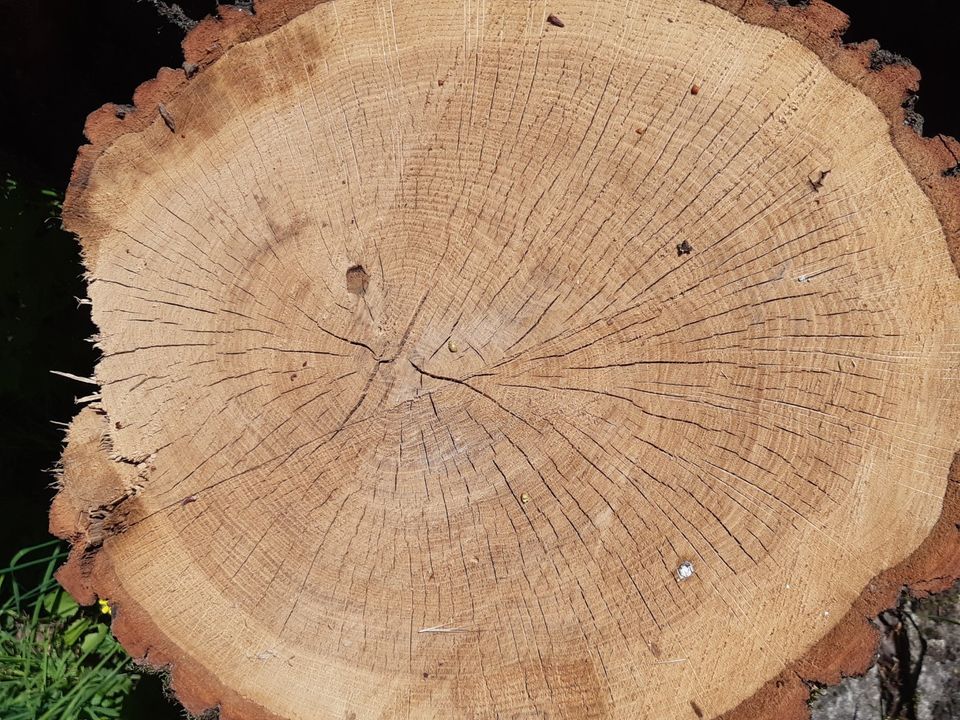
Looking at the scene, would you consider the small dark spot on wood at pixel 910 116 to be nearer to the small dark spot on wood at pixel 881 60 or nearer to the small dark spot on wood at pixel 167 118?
the small dark spot on wood at pixel 881 60

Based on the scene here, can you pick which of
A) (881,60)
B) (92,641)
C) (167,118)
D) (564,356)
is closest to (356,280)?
(564,356)

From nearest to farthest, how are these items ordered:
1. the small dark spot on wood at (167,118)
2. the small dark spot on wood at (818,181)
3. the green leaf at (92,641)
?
the small dark spot on wood at (818,181)
the small dark spot on wood at (167,118)
the green leaf at (92,641)

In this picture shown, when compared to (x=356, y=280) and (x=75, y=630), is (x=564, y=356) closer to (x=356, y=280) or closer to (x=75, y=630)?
(x=356, y=280)

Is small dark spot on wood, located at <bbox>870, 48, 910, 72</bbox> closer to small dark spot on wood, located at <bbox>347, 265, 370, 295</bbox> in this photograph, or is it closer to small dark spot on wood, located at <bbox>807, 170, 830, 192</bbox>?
small dark spot on wood, located at <bbox>807, 170, 830, 192</bbox>

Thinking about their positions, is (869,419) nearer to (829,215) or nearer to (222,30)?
(829,215)

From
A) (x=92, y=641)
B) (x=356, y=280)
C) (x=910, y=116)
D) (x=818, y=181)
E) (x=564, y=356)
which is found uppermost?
(x=910, y=116)

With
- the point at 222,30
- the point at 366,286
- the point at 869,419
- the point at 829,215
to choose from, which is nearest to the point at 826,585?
the point at 869,419

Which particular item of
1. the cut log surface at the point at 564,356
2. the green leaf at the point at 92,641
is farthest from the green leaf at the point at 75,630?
the cut log surface at the point at 564,356
